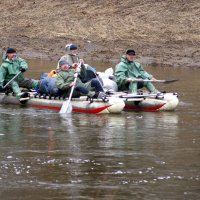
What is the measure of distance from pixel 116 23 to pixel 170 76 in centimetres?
1148

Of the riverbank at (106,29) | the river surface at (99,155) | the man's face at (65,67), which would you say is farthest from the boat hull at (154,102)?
the riverbank at (106,29)

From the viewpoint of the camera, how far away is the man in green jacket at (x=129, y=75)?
24156mm

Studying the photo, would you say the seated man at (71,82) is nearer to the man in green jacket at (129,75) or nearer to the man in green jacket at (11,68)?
the man in green jacket at (129,75)

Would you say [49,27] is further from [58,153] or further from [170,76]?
[58,153]

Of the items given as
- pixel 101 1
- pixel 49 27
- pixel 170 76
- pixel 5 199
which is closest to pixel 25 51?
pixel 49 27

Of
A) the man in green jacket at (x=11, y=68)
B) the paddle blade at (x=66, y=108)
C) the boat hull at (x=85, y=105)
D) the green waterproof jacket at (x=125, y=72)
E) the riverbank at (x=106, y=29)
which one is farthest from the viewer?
the riverbank at (x=106, y=29)

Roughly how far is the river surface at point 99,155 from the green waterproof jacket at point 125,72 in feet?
4.68

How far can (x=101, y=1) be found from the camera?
47.6m

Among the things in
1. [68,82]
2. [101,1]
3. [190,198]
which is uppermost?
[101,1]

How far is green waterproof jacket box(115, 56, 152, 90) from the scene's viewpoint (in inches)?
955

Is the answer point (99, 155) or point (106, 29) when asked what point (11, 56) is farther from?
point (106, 29)

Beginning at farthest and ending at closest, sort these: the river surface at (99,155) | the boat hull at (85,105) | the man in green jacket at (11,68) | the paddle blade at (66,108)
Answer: the man in green jacket at (11,68) < the paddle blade at (66,108) < the boat hull at (85,105) < the river surface at (99,155)

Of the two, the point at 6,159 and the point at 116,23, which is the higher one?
the point at 116,23

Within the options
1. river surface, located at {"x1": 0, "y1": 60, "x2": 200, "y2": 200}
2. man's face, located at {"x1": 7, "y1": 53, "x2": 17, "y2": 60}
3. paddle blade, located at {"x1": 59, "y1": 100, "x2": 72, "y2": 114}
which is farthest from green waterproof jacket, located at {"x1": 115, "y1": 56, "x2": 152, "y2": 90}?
man's face, located at {"x1": 7, "y1": 53, "x2": 17, "y2": 60}
